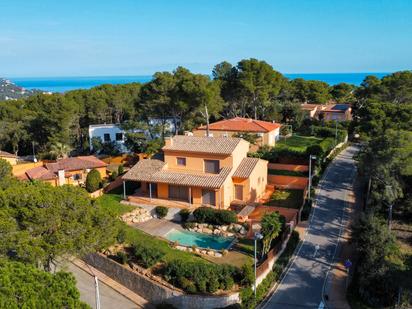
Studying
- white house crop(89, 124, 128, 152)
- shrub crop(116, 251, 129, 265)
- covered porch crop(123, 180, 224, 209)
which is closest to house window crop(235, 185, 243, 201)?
covered porch crop(123, 180, 224, 209)

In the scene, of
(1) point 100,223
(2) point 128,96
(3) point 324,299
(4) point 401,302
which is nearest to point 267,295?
(3) point 324,299

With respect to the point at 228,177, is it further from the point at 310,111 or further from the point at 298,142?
the point at 310,111

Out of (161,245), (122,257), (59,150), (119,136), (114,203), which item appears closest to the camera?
(122,257)

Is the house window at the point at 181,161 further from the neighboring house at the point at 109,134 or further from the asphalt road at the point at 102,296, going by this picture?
the neighboring house at the point at 109,134

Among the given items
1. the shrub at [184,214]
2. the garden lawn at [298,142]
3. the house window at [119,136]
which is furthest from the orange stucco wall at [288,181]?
the house window at [119,136]

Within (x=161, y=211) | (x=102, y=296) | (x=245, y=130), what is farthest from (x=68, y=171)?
(x=245, y=130)

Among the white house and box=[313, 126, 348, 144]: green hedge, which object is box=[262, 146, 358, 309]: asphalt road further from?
the white house

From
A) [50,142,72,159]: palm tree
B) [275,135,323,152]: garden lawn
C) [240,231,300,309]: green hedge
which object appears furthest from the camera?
[275,135,323,152]: garden lawn
